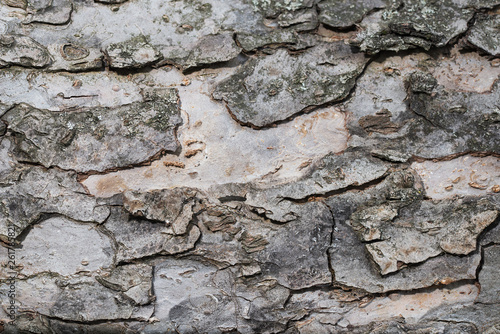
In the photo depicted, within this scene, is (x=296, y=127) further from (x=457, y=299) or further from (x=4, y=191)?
(x=4, y=191)

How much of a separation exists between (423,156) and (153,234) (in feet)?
2.75

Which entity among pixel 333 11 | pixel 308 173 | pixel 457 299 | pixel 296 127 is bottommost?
pixel 457 299

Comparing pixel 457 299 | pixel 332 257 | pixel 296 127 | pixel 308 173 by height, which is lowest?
pixel 457 299

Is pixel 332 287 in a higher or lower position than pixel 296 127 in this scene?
lower

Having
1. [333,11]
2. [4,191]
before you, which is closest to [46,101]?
[4,191]

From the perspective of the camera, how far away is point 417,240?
4.60 ft

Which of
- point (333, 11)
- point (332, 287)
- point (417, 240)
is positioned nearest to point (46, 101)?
point (333, 11)

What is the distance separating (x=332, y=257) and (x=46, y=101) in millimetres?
964

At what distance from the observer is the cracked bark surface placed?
1334mm

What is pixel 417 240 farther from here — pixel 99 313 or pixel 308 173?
pixel 99 313

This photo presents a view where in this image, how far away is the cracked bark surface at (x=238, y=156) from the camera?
1.33 metres

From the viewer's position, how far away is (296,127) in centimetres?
138

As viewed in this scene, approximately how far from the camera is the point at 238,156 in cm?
138

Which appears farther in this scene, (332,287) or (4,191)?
(332,287)
